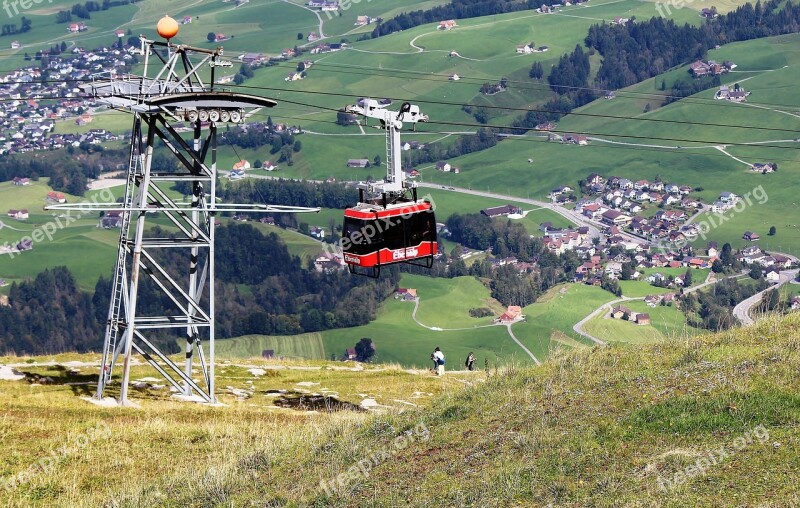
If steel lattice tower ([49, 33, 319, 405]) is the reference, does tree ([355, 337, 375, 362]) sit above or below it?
below

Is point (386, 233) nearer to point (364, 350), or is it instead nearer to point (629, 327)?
point (364, 350)

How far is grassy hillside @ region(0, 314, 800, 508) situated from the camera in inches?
907

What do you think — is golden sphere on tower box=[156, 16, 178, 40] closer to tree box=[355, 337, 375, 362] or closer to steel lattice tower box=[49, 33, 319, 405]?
steel lattice tower box=[49, 33, 319, 405]

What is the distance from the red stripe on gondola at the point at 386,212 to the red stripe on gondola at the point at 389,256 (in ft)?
4.76

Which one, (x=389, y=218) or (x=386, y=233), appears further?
(x=386, y=233)

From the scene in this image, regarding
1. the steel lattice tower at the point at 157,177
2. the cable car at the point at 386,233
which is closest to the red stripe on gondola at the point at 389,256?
the cable car at the point at 386,233

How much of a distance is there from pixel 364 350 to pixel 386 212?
14132cm

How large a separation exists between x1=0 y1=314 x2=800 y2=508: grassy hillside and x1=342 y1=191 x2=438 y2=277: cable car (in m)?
8.33

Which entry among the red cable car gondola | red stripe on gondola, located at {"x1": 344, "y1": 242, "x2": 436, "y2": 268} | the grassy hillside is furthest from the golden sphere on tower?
the grassy hillside

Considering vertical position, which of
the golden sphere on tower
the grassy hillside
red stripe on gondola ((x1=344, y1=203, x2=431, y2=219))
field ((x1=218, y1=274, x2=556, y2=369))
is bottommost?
field ((x1=218, y1=274, x2=556, y2=369))

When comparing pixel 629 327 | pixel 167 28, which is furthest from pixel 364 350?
pixel 167 28

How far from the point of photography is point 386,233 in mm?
42844

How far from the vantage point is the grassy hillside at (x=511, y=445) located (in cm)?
2305

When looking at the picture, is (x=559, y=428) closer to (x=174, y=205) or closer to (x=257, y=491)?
(x=257, y=491)
